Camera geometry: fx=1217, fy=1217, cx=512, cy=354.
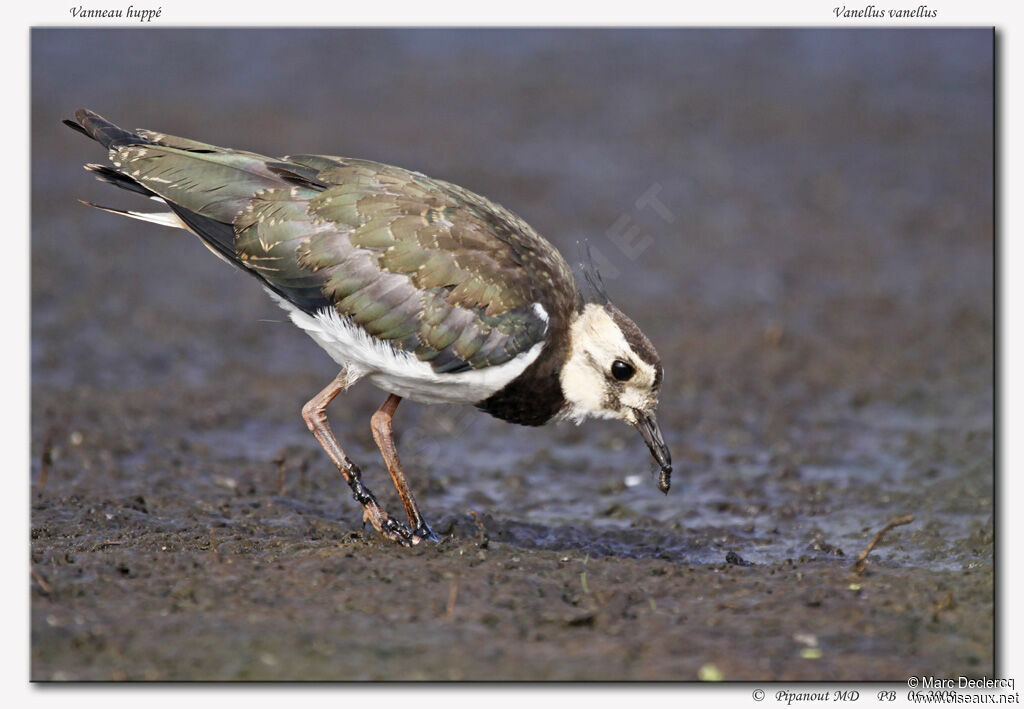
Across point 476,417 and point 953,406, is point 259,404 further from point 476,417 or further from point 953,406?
point 953,406

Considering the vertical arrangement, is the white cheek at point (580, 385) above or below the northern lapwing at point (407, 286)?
below

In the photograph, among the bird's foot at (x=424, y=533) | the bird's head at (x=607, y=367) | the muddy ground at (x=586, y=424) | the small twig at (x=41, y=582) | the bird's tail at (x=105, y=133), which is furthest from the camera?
the bird's tail at (x=105, y=133)

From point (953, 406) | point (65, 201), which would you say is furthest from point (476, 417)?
point (65, 201)

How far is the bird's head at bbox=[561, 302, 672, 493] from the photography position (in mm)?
7348

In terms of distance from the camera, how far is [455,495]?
30.2 feet

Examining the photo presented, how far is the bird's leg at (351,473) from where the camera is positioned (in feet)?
24.5

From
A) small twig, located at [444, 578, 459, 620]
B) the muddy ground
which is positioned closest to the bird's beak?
the muddy ground

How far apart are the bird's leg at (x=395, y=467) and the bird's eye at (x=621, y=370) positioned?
4.87ft

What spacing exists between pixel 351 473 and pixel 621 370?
5.87ft

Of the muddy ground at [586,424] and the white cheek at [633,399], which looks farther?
the white cheek at [633,399]

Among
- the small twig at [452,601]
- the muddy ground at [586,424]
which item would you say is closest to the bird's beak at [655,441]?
the muddy ground at [586,424]

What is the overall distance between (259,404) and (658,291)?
463cm

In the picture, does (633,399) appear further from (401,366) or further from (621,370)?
(401,366)

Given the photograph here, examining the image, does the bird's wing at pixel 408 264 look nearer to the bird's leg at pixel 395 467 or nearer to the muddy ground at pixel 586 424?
the bird's leg at pixel 395 467
